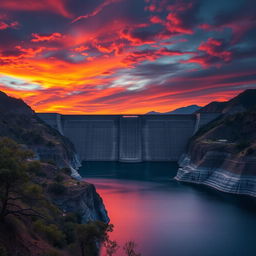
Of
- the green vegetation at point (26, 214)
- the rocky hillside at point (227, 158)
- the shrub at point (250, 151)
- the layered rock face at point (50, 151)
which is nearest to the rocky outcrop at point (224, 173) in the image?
the rocky hillside at point (227, 158)

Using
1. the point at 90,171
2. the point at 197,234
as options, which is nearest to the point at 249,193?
the point at 197,234

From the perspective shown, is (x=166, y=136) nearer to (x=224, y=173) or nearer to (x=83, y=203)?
(x=224, y=173)

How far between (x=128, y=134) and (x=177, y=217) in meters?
68.3

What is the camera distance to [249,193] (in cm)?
5497

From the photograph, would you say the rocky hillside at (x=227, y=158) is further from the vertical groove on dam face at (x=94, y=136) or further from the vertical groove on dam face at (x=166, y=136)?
the vertical groove on dam face at (x=94, y=136)

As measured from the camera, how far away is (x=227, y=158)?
65812mm

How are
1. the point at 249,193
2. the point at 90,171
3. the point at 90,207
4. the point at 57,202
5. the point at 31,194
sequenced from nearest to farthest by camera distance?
the point at 31,194 → the point at 57,202 → the point at 90,207 → the point at 249,193 → the point at 90,171

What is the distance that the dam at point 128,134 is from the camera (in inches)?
4183

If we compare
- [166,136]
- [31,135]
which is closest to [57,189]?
[31,135]

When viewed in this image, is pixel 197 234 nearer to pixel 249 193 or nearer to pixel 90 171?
pixel 249 193

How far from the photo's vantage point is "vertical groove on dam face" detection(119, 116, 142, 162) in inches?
4144

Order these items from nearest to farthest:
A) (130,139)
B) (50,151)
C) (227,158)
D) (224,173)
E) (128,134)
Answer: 1. (224,173)
2. (227,158)
3. (50,151)
4. (130,139)
5. (128,134)

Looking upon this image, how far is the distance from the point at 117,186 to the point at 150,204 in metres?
16.6

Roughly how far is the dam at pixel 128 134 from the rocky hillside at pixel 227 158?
10105mm
